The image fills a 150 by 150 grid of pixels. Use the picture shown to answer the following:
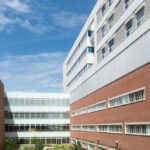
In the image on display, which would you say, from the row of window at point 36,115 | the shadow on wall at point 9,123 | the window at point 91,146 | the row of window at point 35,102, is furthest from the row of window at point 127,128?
the shadow on wall at point 9,123

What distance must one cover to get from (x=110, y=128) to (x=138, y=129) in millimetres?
7855

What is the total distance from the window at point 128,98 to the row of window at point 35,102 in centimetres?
2842

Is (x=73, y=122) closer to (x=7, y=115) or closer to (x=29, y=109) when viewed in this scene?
(x=29, y=109)

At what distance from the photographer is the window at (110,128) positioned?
2978cm

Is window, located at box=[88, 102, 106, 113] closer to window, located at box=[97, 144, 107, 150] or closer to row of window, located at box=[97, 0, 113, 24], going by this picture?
window, located at box=[97, 144, 107, 150]

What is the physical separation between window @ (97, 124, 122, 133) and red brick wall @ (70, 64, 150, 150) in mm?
484

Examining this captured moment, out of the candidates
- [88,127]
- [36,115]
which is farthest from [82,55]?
[36,115]

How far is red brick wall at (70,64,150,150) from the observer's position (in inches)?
930

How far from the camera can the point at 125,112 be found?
28.0 meters

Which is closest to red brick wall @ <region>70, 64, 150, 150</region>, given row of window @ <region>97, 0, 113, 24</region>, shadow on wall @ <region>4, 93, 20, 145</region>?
row of window @ <region>97, 0, 113, 24</region>

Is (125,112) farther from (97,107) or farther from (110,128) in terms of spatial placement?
(97,107)

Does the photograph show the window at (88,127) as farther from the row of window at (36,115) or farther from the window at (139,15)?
the window at (139,15)

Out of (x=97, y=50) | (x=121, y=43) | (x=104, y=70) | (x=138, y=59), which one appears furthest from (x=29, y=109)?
(x=138, y=59)

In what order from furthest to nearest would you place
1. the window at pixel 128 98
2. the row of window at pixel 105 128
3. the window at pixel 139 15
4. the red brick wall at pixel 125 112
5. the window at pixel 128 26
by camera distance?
the row of window at pixel 105 128 → the window at pixel 128 26 → the window at pixel 139 15 → the window at pixel 128 98 → the red brick wall at pixel 125 112
